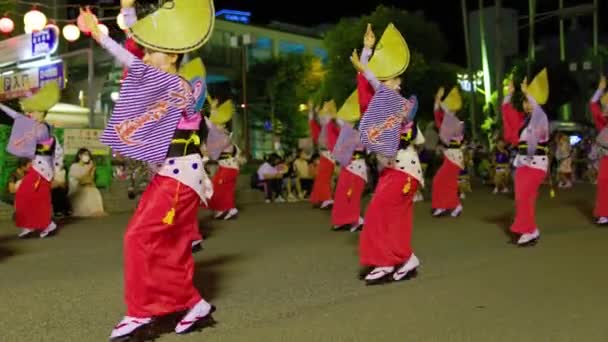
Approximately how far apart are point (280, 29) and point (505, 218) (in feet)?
91.8

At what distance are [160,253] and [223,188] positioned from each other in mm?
8173

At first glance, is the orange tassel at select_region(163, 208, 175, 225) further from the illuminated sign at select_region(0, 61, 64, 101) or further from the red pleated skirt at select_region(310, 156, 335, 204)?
the illuminated sign at select_region(0, 61, 64, 101)

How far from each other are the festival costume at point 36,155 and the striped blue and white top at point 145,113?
225 inches

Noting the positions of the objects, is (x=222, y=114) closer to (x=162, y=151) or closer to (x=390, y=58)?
(x=390, y=58)

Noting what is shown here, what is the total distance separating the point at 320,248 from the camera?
8.59m

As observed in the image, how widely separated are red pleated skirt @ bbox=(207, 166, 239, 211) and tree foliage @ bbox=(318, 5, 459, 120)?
1536cm

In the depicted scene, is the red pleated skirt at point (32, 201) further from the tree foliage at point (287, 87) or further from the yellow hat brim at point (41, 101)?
the tree foliage at point (287, 87)

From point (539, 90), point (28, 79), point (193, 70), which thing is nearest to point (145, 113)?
point (193, 70)

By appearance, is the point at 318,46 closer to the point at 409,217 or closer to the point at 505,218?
the point at 505,218

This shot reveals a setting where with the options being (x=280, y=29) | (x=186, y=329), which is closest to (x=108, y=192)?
(x=186, y=329)

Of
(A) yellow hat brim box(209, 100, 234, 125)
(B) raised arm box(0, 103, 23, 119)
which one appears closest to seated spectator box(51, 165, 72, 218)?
(B) raised arm box(0, 103, 23, 119)

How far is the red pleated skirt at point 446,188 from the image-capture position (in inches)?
496

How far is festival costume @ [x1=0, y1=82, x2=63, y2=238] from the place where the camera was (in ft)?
31.7

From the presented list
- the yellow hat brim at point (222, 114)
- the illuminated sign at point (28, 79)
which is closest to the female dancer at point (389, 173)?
the yellow hat brim at point (222, 114)
